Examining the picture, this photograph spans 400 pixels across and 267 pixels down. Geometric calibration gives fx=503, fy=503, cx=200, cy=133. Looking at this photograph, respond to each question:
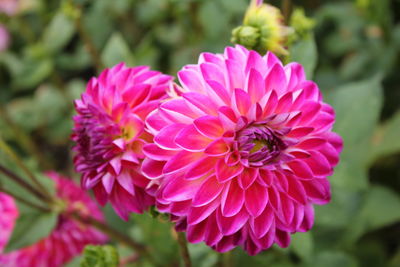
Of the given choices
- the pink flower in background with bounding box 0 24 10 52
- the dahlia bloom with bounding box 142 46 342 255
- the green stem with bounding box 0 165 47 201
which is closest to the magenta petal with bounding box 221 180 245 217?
the dahlia bloom with bounding box 142 46 342 255

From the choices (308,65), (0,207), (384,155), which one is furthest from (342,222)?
(0,207)

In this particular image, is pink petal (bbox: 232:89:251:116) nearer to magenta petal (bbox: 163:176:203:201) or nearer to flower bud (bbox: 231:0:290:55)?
magenta petal (bbox: 163:176:203:201)

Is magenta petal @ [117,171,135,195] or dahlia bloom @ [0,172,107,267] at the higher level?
magenta petal @ [117,171,135,195]

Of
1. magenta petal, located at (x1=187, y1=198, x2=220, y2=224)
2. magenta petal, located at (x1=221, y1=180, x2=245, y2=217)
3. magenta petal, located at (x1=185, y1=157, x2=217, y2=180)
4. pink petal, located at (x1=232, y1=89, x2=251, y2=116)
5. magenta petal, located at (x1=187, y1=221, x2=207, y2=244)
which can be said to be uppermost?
pink petal, located at (x1=232, y1=89, x2=251, y2=116)

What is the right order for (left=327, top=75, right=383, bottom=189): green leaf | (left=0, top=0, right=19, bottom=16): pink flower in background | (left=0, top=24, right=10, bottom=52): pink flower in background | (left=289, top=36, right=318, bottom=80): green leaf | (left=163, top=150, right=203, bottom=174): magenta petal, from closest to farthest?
1. (left=163, top=150, right=203, bottom=174): magenta petal
2. (left=289, top=36, right=318, bottom=80): green leaf
3. (left=327, top=75, right=383, bottom=189): green leaf
4. (left=0, top=0, right=19, bottom=16): pink flower in background
5. (left=0, top=24, right=10, bottom=52): pink flower in background

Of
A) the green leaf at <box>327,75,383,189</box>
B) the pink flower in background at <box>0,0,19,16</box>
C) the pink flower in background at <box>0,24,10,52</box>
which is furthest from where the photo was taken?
the pink flower in background at <box>0,24,10,52</box>

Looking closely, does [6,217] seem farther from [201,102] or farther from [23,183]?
[201,102]
